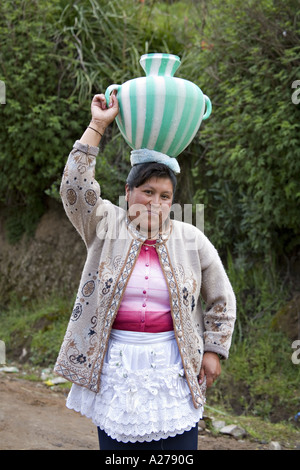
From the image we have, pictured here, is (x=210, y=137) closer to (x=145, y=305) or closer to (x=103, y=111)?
(x=103, y=111)

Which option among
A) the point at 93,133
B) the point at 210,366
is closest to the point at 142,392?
the point at 210,366

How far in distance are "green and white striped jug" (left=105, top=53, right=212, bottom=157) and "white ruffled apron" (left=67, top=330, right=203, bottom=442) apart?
0.74 meters

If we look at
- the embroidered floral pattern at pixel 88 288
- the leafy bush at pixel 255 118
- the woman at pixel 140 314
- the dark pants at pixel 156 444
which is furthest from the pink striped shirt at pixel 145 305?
A: the leafy bush at pixel 255 118

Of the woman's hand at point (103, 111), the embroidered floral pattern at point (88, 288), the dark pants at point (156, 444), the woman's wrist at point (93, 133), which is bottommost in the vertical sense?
the dark pants at point (156, 444)

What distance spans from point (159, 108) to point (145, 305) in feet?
2.42

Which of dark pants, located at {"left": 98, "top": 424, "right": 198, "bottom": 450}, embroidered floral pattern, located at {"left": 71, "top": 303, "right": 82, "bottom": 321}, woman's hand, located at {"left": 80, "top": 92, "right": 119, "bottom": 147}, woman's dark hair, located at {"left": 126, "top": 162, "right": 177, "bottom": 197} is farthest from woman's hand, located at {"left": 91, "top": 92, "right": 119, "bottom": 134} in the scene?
dark pants, located at {"left": 98, "top": 424, "right": 198, "bottom": 450}

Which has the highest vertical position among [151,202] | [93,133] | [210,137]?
[210,137]

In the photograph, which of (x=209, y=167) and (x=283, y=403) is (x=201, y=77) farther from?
(x=283, y=403)

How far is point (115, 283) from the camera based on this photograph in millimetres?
2158

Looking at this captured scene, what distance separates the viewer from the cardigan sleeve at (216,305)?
2.25m

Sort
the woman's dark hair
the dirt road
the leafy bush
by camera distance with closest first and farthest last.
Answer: the woman's dark hair
the dirt road
the leafy bush

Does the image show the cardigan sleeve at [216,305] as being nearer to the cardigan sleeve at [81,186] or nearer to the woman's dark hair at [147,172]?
the woman's dark hair at [147,172]

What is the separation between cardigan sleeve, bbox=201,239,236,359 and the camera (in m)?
2.25

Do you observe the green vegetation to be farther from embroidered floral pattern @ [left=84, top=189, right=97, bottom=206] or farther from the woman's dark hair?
embroidered floral pattern @ [left=84, top=189, right=97, bottom=206]
